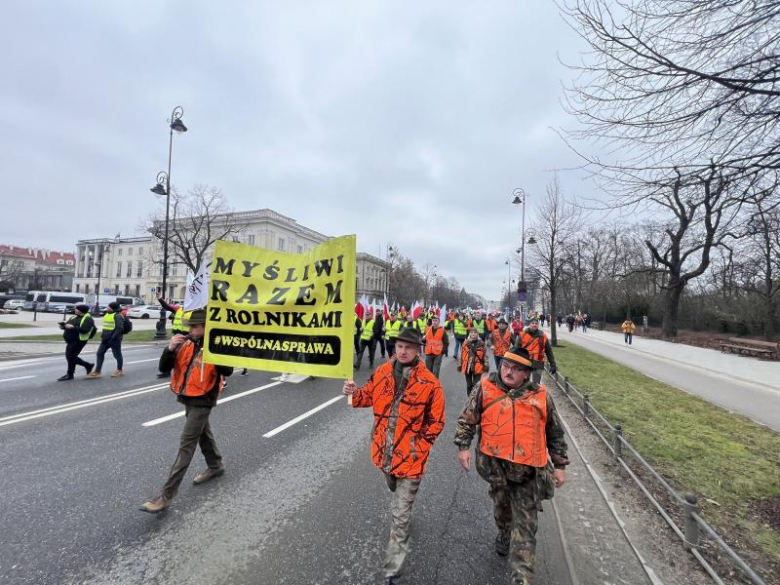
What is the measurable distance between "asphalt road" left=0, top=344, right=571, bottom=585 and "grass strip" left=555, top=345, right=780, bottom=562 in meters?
1.98

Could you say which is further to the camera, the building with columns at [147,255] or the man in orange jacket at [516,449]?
the building with columns at [147,255]

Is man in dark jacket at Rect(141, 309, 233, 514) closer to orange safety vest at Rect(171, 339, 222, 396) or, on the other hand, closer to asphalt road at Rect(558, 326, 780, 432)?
orange safety vest at Rect(171, 339, 222, 396)

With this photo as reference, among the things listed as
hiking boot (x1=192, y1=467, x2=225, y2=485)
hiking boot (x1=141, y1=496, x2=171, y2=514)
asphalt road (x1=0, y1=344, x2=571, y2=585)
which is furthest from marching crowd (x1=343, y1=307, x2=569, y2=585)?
hiking boot (x1=192, y1=467, x2=225, y2=485)

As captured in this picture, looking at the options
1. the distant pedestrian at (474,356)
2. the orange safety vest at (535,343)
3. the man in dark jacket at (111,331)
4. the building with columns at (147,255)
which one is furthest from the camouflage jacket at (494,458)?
the building with columns at (147,255)

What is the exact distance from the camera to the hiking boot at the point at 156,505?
3.45m

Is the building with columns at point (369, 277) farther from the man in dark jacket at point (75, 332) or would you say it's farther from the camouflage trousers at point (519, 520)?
the camouflage trousers at point (519, 520)

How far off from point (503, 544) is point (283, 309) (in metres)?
2.74

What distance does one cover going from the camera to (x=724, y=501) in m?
4.09

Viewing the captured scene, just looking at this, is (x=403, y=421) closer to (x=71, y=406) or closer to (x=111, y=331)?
(x=71, y=406)

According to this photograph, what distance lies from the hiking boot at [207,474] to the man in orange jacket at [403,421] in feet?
7.37

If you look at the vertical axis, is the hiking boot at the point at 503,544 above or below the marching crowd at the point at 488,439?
below

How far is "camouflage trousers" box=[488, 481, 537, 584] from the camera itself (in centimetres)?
261

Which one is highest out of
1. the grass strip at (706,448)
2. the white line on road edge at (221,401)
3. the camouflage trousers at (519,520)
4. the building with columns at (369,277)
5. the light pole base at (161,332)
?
the building with columns at (369,277)

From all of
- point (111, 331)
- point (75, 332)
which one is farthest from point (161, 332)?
point (75, 332)
